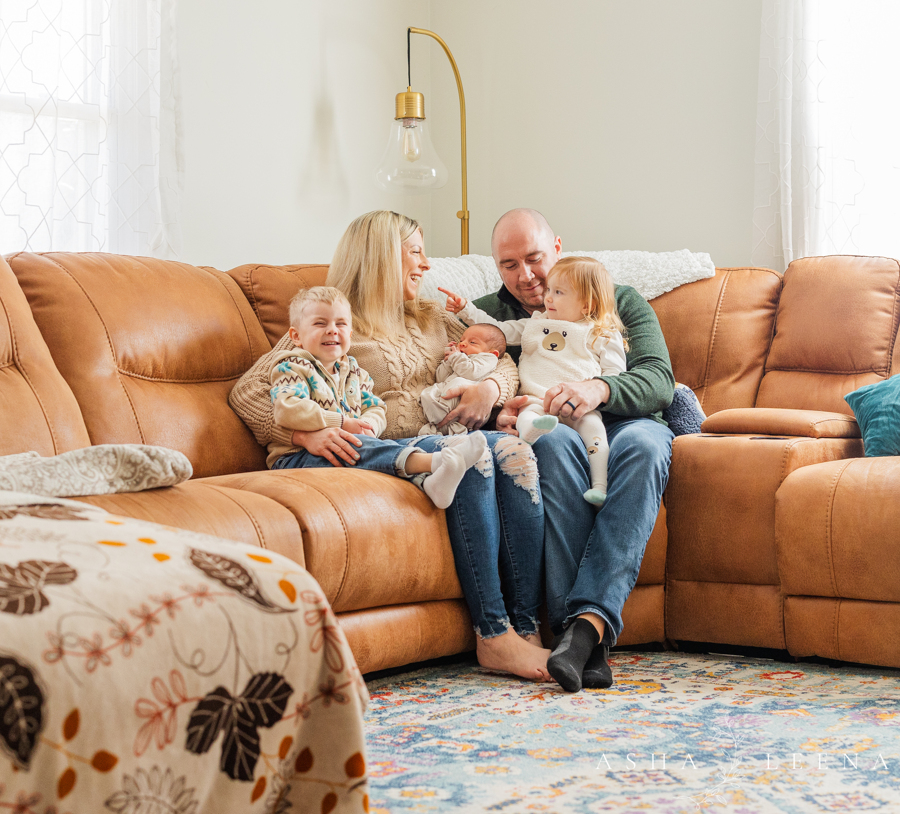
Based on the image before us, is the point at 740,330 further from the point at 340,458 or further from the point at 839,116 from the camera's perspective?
the point at 340,458

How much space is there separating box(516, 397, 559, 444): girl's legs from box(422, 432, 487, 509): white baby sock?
0.49ft

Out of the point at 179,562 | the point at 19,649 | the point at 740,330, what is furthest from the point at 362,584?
the point at 740,330

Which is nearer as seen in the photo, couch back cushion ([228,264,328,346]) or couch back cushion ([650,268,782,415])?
couch back cushion ([228,264,328,346])

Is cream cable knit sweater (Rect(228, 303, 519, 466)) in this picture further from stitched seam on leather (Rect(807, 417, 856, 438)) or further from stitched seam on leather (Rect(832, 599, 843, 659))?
stitched seam on leather (Rect(832, 599, 843, 659))

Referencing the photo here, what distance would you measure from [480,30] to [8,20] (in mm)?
1993

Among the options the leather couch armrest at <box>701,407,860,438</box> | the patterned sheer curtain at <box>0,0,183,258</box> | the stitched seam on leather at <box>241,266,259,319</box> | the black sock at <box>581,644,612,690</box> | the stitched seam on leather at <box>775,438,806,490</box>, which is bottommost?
the black sock at <box>581,644,612,690</box>

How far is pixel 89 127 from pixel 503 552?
1.74m

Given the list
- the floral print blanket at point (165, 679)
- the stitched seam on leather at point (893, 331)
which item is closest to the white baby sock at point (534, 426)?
the stitched seam on leather at point (893, 331)

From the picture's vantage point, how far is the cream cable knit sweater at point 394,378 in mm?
2150

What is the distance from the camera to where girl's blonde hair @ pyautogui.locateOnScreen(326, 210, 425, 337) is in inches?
93.0

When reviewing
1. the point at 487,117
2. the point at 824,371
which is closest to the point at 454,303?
the point at 824,371

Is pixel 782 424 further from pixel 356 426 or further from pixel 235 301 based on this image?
pixel 235 301

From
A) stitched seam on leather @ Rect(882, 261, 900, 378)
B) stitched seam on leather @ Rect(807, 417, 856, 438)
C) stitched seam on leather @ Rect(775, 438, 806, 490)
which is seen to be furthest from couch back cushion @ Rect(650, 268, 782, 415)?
stitched seam on leather @ Rect(775, 438, 806, 490)

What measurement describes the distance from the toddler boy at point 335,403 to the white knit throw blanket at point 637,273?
0.57 meters
